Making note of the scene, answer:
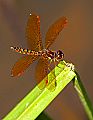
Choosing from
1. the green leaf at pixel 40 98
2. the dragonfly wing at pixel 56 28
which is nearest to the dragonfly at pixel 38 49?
the dragonfly wing at pixel 56 28

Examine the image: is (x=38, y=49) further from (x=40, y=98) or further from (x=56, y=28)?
(x=40, y=98)

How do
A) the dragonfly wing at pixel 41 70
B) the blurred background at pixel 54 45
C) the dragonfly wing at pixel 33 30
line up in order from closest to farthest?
the dragonfly wing at pixel 41 70 → the dragonfly wing at pixel 33 30 → the blurred background at pixel 54 45

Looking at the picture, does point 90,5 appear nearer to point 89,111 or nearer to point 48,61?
point 48,61

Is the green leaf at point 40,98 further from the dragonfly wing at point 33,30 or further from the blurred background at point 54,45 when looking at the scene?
the blurred background at point 54,45

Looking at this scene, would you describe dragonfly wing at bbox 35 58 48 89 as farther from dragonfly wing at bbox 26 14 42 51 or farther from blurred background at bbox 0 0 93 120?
blurred background at bbox 0 0 93 120

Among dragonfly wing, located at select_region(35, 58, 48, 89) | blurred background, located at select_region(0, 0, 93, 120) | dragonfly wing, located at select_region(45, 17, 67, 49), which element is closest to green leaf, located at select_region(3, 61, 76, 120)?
dragonfly wing, located at select_region(35, 58, 48, 89)

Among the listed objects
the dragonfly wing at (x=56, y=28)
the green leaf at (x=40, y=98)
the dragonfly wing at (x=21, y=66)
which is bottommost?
the green leaf at (x=40, y=98)

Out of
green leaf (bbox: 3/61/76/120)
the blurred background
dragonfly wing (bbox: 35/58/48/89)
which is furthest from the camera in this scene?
the blurred background
